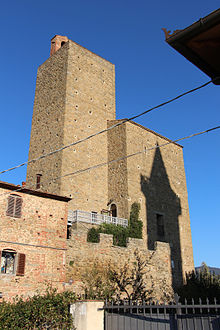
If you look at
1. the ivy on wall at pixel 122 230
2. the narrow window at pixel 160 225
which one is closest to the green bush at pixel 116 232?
the ivy on wall at pixel 122 230

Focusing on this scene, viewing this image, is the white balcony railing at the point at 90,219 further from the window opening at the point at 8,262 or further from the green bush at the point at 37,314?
the green bush at the point at 37,314

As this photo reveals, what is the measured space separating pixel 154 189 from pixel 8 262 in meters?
14.9

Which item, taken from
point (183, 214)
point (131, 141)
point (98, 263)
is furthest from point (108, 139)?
point (98, 263)

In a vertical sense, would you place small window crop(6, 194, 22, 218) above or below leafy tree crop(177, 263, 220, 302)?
above

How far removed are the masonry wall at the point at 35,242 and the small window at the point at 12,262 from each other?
6.5 inches

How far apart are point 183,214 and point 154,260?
9.46 meters

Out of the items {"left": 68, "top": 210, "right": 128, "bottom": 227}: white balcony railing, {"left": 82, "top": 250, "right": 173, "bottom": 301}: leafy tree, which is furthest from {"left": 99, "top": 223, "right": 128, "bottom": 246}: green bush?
{"left": 82, "top": 250, "right": 173, "bottom": 301}: leafy tree

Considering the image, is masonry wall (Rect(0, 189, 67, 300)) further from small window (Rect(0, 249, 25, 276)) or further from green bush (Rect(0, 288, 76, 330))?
green bush (Rect(0, 288, 76, 330))

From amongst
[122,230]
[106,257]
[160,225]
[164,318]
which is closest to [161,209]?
[160,225]

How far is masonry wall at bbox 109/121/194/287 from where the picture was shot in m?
24.8

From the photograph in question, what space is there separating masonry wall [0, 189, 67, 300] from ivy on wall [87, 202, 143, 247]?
3209 millimetres

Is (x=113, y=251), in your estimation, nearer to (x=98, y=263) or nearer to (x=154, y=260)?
(x=98, y=263)

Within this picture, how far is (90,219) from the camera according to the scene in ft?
67.2

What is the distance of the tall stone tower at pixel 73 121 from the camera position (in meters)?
24.6
